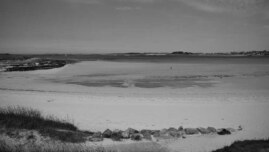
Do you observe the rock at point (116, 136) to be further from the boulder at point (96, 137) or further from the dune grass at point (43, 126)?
the dune grass at point (43, 126)

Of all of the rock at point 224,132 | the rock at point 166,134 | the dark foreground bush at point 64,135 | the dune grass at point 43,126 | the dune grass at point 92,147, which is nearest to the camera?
the dune grass at point 92,147

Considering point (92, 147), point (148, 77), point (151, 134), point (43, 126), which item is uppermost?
point (148, 77)

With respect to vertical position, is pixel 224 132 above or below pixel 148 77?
below

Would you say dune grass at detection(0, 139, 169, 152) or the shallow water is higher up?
the shallow water

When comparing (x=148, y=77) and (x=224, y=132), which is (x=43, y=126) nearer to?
(x=224, y=132)

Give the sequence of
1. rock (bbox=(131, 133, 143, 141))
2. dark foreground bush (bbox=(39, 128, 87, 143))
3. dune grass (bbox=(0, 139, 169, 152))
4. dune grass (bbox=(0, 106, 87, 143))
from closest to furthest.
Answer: dune grass (bbox=(0, 139, 169, 152))
dark foreground bush (bbox=(39, 128, 87, 143))
dune grass (bbox=(0, 106, 87, 143))
rock (bbox=(131, 133, 143, 141))

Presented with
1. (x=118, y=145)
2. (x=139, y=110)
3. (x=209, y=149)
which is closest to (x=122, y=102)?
(x=139, y=110)

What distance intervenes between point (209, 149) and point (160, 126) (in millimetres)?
3092

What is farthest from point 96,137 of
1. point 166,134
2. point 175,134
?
point 175,134

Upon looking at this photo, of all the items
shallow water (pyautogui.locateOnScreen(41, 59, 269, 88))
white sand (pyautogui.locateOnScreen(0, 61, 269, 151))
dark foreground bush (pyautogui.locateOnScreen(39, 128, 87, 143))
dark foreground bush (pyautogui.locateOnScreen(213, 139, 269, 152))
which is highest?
shallow water (pyautogui.locateOnScreen(41, 59, 269, 88))

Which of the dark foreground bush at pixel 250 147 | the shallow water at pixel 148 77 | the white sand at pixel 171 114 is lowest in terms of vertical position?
the white sand at pixel 171 114

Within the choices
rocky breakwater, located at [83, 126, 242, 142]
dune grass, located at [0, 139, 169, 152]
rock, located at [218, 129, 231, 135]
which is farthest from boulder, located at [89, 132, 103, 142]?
rock, located at [218, 129, 231, 135]

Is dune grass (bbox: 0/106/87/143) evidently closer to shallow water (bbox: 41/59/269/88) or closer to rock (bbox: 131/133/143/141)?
rock (bbox: 131/133/143/141)

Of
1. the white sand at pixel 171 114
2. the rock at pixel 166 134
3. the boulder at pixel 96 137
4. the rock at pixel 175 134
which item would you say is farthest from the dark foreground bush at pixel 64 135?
the rock at pixel 175 134
